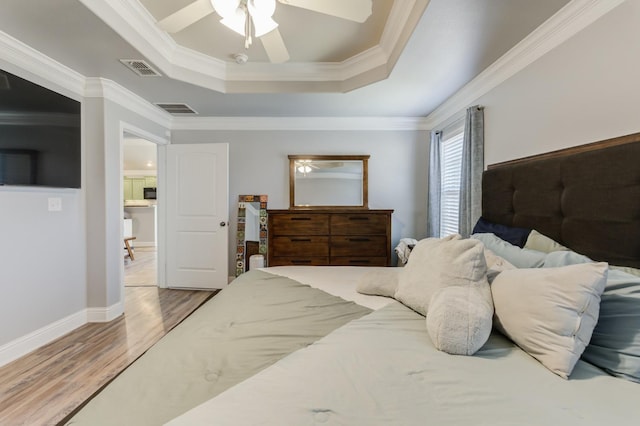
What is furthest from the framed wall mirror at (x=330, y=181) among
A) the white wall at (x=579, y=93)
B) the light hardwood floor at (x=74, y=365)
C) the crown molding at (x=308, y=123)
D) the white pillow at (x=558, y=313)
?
the white pillow at (x=558, y=313)

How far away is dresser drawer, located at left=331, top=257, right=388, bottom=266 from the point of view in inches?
136

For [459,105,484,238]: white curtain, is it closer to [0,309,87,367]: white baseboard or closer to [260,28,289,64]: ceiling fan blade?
[260,28,289,64]: ceiling fan blade

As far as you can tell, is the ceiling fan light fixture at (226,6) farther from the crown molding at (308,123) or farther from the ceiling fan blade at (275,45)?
the crown molding at (308,123)

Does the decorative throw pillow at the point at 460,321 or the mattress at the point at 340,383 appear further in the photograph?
the decorative throw pillow at the point at 460,321

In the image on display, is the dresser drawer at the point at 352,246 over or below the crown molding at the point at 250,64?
below

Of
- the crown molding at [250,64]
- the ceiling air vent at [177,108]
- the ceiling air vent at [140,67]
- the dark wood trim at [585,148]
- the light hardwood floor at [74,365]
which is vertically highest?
the crown molding at [250,64]

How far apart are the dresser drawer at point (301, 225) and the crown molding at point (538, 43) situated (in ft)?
6.36

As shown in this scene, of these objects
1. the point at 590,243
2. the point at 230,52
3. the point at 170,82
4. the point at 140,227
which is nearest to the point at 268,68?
the point at 230,52

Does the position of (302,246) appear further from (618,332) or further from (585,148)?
(618,332)

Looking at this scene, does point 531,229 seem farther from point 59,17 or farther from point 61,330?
point 61,330

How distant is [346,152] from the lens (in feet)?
13.1

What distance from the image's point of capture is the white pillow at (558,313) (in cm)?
91

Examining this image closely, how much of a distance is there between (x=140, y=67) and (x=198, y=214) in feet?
6.29

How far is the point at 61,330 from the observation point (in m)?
2.63
